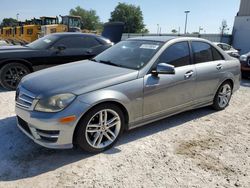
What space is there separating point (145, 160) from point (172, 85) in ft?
4.42

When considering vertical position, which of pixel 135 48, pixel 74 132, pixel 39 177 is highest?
pixel 135 48

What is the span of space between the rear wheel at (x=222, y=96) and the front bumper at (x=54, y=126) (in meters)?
3.17

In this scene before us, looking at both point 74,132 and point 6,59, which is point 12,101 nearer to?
point 6,59

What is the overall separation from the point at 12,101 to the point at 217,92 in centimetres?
441

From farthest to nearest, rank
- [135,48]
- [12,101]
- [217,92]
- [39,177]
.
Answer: [12,101]
[217,92]
[135,48]
[39,177]

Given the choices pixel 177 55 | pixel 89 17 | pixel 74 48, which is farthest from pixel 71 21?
pixel 89 17

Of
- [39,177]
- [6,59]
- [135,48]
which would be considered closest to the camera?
[39,177]

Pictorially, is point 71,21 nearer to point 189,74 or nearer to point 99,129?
point 189,74

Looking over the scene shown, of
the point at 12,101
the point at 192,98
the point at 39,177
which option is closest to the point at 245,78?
the point at 192,98

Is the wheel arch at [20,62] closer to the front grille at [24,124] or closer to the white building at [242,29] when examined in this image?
the front grille at [24,124]

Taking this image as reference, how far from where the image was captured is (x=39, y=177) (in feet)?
9.74

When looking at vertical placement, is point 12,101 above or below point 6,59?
below

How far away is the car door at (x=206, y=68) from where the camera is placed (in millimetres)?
4676

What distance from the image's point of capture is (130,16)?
79062 millimetres
